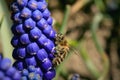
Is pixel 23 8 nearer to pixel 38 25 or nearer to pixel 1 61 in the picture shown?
pixel 38 25

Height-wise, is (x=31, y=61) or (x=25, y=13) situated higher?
(x=25, y=13)

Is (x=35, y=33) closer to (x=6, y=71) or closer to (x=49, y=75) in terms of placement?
(x=49, y=75)

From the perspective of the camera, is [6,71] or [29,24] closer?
[6,71]

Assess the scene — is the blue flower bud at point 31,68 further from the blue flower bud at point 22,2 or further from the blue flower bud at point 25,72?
the blue flower bud at point 22,2

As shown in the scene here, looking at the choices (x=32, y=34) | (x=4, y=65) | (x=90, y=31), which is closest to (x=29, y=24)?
(x=32, y=34)

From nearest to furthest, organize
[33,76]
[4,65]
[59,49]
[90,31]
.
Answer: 1. [4,65]
2. [33,76]
3. [59,49]
4. [90,31]

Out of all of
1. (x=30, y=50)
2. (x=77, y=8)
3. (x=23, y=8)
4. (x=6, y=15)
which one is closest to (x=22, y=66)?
(x=30, y=50)

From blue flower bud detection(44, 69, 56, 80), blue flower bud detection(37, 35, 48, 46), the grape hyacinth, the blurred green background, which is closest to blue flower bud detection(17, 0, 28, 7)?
the grape hyacinth

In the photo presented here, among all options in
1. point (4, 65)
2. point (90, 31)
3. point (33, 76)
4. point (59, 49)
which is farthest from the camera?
point (90, 31)
